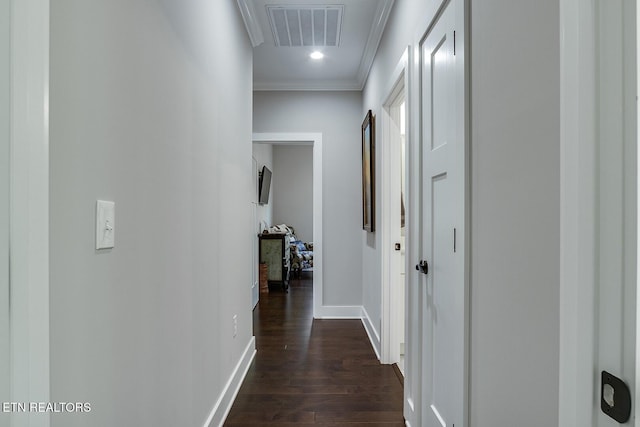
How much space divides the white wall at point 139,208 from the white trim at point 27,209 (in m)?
0.12

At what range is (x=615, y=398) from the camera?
0.51 metres

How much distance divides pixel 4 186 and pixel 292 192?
7.73 meters

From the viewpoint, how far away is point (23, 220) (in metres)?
0.60

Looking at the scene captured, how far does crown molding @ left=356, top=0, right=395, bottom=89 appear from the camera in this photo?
8.86ft

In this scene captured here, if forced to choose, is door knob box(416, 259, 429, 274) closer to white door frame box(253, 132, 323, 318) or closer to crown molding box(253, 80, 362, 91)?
white door frame box(253, 132, 323, 318)

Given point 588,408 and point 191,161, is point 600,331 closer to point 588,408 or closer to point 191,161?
point 588,408

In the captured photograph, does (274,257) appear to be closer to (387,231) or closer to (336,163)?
(336,163)

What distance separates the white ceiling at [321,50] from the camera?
8.96ft

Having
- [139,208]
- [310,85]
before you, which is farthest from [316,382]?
[310,85]

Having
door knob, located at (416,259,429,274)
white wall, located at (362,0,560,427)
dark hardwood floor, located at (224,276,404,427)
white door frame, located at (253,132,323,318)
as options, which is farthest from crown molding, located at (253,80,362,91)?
white wall, located at (362,0,560,427)

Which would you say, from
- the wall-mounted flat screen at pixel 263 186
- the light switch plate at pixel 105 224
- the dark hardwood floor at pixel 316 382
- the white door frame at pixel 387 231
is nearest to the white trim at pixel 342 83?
the white door frame at pixel 387 231

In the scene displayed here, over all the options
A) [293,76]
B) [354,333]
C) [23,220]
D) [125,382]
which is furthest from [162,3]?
[354,333]

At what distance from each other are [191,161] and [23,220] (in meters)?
1.04

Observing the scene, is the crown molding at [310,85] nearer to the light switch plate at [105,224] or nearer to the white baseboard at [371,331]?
the white baseboard at [371,331]
